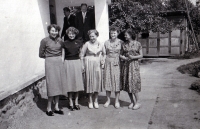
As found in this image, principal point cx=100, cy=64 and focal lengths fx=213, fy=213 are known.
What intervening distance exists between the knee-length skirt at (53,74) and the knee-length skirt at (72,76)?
0.15 m

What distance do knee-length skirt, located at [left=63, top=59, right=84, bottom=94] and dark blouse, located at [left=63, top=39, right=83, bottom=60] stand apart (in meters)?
0.10

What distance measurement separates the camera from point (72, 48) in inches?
170

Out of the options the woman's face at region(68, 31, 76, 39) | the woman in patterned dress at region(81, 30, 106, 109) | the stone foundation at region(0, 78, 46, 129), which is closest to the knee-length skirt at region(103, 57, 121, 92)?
the woman in patterned dress at region(81, 30, 106, 109)

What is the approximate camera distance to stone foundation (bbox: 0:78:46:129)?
12.4 feet

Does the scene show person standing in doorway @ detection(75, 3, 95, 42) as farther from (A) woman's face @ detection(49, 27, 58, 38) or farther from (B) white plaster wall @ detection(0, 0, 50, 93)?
(A) woman's face @ detection(49, 27, 58, 38)

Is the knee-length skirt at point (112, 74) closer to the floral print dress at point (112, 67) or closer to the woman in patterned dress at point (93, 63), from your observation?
the floral print dress at point (112, 67)

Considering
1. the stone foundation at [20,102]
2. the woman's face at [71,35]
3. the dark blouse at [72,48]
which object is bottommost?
the stone foundation at [20,102]

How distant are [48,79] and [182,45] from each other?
12198 mm

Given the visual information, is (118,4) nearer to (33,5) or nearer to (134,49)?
(33,5)

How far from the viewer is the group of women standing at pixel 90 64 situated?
4.21m

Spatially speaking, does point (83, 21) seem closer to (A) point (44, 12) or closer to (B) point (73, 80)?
(A) point (44, 12)

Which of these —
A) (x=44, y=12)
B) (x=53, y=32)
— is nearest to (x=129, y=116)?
(x=53, y=32)

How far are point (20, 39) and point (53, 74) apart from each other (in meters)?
1.20

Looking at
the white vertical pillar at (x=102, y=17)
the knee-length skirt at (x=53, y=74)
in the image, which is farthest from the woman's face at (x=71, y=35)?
the white vertical pillar at (x=102, y=17)
